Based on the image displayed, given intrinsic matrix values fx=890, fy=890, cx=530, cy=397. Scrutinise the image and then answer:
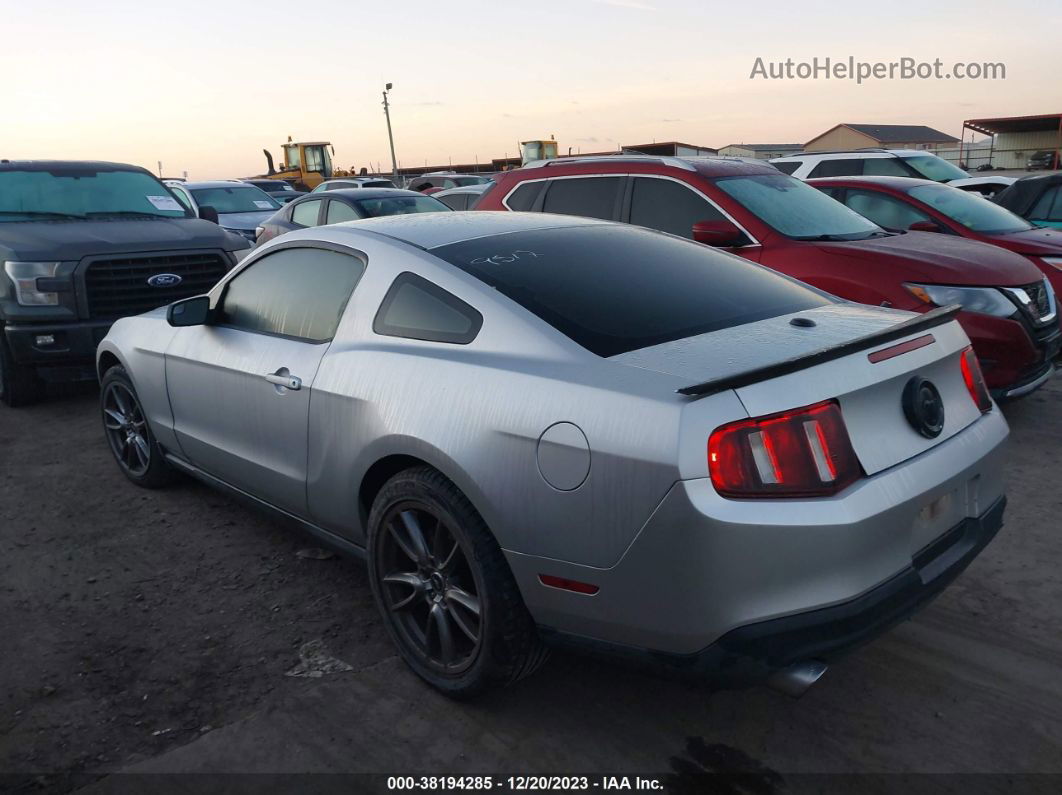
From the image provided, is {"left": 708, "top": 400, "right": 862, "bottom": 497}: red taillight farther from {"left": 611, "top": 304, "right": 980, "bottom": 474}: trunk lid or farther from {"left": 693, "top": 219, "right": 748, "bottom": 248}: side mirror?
{"left": 693, "top": 219, "right": 748, "bottom": 248}: side mirror

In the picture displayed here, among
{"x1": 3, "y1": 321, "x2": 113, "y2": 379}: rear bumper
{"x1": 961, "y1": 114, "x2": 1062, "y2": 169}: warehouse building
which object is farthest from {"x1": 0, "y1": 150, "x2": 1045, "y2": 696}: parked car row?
{"x1": 961, "y1": 114, "x2": 1062, "y2": 169}: warehouse building

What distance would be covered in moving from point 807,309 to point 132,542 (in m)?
3.37

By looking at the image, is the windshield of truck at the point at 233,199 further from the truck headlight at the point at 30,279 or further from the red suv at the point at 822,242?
the red suv at the point at 822,242

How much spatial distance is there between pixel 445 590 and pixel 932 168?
1095 cm

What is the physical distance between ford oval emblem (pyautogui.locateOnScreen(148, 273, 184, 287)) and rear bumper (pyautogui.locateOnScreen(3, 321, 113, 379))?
526 mm

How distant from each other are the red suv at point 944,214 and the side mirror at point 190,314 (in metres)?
5.41

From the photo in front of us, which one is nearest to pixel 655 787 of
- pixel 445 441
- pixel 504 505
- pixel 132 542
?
pixel 504 505

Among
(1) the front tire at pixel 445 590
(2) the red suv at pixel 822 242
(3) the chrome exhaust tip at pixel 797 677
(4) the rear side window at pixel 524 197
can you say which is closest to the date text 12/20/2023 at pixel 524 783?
(1) the front tire at pixel 445 590

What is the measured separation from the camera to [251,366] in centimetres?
377

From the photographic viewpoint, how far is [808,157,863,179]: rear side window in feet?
37.3

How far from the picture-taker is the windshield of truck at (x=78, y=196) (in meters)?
7.69

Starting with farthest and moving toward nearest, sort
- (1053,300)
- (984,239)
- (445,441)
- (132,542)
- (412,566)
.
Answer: (984,239)
(1053,300)
(132,542)
(412,566)
(445,441)

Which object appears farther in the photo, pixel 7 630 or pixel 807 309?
pixel 7 630

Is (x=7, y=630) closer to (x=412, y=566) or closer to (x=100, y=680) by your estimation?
(x=100, y=680)
